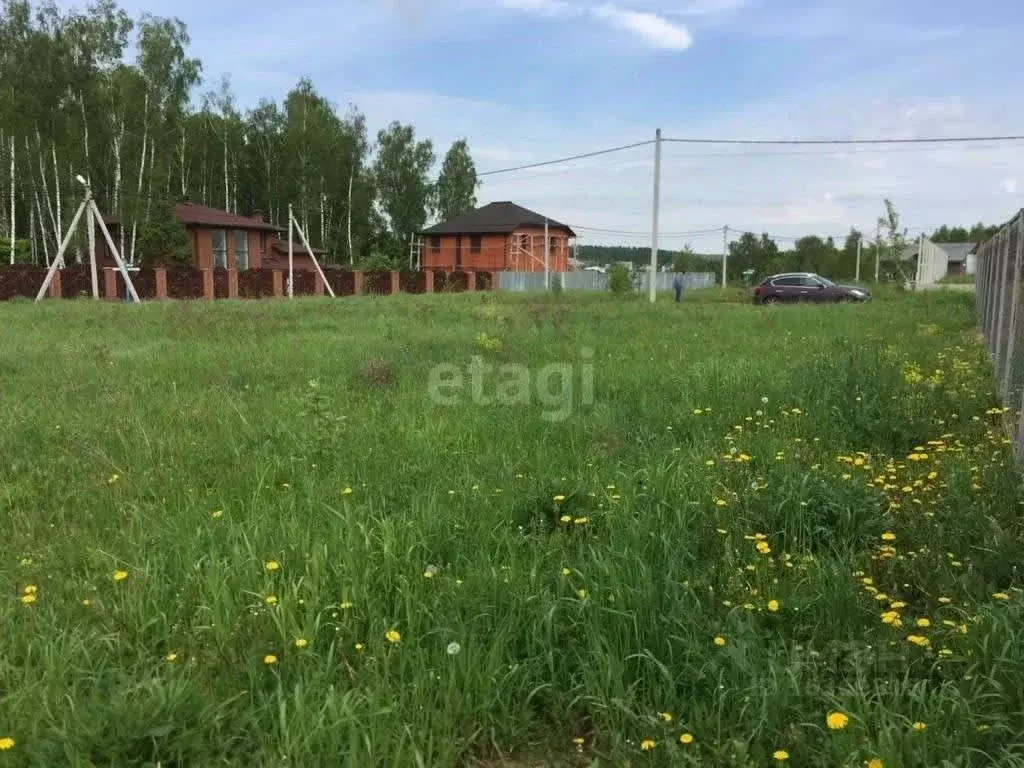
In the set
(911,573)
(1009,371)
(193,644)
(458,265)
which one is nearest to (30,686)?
(193,644)

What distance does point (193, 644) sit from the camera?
8.54ft

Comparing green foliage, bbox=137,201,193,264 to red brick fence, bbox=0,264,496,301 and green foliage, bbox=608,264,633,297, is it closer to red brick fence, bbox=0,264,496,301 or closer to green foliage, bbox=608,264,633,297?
red brick fence, bbox=0,264,496,301

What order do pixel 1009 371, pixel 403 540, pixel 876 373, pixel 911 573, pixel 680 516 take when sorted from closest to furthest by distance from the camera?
1. pixel 911 573
2. pixel 403 540
3. pixel 680 516
4. pixel 1009 371
5. pixel 876 373

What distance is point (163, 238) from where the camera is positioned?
110 feet

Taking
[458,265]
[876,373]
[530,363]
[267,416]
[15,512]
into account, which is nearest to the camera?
[15,512]

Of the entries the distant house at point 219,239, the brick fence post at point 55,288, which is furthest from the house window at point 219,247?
the brick fence post at point 55,288

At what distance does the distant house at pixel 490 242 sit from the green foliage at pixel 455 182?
6.53m

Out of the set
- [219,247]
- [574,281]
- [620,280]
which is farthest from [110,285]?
[574,281]

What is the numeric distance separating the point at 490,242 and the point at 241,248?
18.4m

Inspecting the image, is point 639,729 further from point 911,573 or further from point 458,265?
point 458,265

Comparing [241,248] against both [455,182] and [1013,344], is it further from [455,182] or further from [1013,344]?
[1013,344]

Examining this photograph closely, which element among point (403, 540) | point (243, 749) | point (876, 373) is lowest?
point (243, 749)

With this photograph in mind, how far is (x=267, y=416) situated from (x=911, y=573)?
4631 millimetres

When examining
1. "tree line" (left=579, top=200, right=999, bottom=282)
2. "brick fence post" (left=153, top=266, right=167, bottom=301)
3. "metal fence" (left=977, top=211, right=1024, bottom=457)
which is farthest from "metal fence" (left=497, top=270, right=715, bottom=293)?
"metal fence" (left=977, top=211, right=1024, bottom=457)
